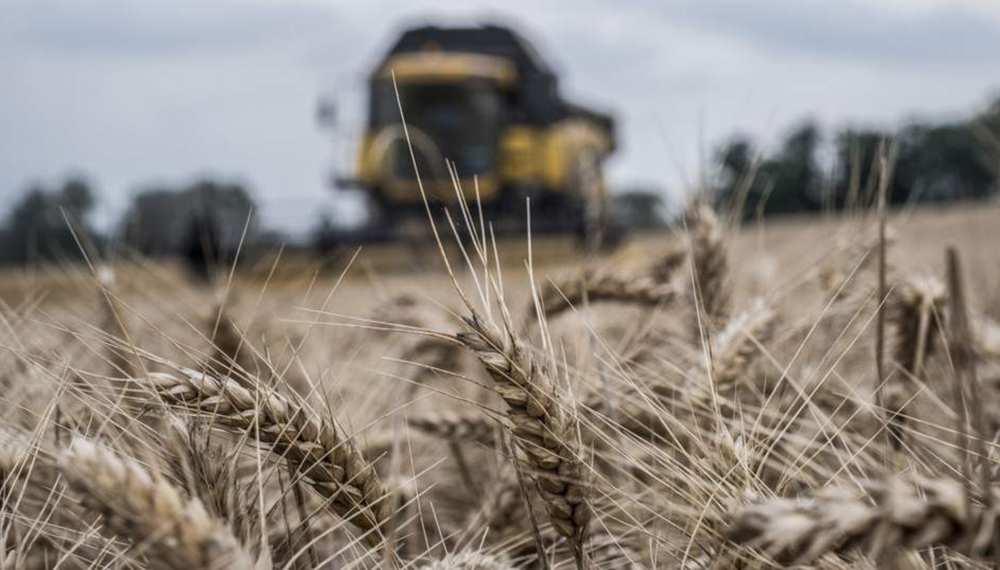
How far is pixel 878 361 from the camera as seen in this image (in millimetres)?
980

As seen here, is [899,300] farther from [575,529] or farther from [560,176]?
[560,176]

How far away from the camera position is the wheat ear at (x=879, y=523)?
54cm

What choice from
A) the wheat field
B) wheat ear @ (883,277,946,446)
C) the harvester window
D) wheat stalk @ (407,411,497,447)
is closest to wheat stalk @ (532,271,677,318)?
the wheat field

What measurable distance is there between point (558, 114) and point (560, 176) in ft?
3.40

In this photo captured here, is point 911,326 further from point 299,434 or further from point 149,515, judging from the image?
point 149,515

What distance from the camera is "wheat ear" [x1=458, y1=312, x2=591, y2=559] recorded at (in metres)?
0.80

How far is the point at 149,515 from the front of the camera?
63 cm

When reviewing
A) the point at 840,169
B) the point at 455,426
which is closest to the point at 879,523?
the point at 455,426

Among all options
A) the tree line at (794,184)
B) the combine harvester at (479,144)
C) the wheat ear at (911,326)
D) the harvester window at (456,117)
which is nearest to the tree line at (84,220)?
the tree line at (794,184)

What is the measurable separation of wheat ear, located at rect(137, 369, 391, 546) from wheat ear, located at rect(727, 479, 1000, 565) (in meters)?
0.41

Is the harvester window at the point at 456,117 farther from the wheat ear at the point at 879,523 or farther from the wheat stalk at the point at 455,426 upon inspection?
the wheat ear at the point at 879,523

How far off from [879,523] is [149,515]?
0.46 m

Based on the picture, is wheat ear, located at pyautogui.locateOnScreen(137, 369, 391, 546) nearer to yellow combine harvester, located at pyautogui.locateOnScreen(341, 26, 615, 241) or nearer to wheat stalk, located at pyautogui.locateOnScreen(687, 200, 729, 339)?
wheat stalk, located at pyautogui.locateOnScreen(687, 200, 729, 339)

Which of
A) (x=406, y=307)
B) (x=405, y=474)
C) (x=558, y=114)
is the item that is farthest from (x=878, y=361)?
(x=558, y=114)
